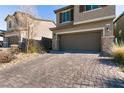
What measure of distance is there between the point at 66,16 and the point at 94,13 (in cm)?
540

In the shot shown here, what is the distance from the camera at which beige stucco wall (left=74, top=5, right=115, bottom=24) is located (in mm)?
14484

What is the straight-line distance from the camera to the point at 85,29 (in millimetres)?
16391

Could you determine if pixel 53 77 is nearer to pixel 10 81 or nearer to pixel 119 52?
pixel 10 81

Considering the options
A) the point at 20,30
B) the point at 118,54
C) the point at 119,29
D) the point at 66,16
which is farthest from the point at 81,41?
the point at 20,30

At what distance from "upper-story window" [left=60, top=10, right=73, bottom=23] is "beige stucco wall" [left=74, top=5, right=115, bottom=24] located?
186 cm

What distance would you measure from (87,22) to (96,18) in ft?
3.42

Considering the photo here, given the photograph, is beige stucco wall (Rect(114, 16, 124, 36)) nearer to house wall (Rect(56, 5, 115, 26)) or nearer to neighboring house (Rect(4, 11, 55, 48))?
house wall (Rect(56, 5, 115, 26))

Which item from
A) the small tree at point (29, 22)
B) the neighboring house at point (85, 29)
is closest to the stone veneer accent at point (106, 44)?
the neighboring house at point (85, 29)

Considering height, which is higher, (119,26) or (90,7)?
(90,7)

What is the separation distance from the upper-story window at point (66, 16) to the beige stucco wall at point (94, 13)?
6.10 ft

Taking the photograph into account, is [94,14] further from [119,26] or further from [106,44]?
[119,26]

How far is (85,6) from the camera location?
1681cm

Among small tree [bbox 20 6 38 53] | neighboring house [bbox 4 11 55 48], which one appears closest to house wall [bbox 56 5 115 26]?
small tree [bbox 20 6 38 53]
